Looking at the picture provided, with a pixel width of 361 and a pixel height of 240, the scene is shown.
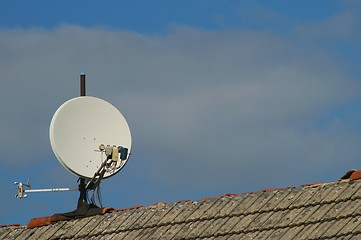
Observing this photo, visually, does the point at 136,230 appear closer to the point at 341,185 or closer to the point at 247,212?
the point at 247,212

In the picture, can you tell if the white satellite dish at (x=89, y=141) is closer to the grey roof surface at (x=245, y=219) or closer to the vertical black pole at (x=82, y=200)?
the vertical black pole at (x=82, y=200)

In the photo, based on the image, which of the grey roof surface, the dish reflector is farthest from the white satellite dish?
the grey roof surface

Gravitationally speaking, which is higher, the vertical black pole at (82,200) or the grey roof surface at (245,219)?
the vertical black pole at (82,200)

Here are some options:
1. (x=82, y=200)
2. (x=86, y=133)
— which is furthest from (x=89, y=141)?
(x=82, y=200)

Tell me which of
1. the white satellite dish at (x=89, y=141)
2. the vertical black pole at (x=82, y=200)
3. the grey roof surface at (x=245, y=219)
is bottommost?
the grey roof surface at (x=245, y=219)

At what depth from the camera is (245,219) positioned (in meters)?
22.1

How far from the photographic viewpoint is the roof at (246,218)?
2078 cm

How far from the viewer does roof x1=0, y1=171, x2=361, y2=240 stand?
68.2ft

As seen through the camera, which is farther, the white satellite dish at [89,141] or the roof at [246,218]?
the white satellite dish at [89,141]

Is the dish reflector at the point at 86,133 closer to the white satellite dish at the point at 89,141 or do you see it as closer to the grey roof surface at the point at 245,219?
the white satellite dish at the point at 89,141

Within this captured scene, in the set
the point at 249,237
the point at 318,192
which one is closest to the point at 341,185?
Answer: the point at 318,192

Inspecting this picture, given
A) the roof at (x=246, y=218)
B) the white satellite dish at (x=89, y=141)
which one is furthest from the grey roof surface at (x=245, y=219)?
the white satellite dish at (x=89, y=141)

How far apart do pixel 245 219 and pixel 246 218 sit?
0.03 meters

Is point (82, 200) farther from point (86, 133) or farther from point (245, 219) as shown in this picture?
point (245, 219)
